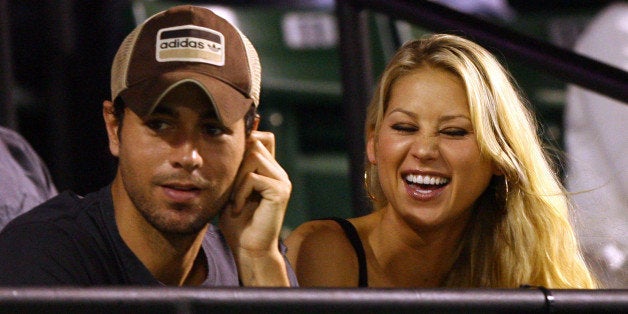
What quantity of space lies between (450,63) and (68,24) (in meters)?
1.22

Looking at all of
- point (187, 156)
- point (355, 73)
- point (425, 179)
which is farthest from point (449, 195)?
point (187, 156)

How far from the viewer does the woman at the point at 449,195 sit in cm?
188

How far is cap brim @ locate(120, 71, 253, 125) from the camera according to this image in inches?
57.8

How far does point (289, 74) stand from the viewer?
3.45m

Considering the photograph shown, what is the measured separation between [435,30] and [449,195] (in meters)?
0.33

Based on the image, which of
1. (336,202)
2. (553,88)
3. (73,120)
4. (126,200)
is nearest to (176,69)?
(126,200)

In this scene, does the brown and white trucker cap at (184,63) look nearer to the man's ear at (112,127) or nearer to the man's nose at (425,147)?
the man's ear at (112,127)

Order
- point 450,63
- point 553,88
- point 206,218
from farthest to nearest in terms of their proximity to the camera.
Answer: point 553,88
point 450,63
point 206,218

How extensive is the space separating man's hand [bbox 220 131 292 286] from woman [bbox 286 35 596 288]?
25cm

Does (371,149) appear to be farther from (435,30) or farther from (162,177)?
(162,177)

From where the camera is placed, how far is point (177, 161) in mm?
1455

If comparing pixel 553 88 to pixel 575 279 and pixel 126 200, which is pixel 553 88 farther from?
pixel 126 200

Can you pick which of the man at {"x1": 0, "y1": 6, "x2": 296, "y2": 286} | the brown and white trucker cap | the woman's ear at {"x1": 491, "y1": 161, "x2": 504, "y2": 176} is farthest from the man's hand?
the woman's ear at {"x1": 491, "y1": 161, "x2": 504, "y2": 176}

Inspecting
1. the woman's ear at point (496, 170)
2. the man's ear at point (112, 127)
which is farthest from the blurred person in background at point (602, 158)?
the man's ear at point (112, 127)
